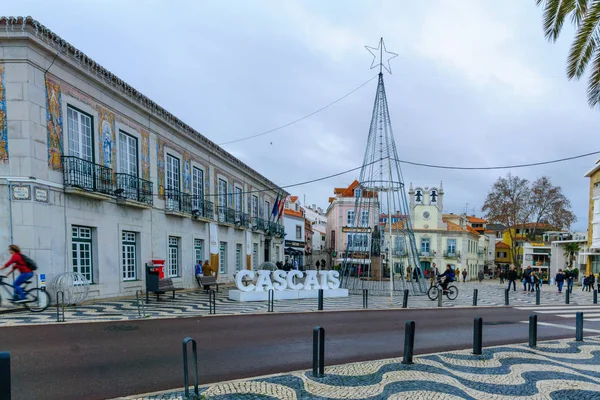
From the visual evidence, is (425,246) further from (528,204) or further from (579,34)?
(579,34)

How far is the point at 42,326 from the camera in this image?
851 cm

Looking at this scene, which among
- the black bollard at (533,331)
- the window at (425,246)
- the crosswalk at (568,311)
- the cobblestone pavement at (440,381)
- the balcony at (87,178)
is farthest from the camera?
the window at (425,246)

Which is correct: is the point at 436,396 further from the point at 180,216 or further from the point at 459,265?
the point at 459,265

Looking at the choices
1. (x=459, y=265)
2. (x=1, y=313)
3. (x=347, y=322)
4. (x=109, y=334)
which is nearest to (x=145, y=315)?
(x=109, y=334)

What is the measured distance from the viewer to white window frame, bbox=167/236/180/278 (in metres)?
17.9

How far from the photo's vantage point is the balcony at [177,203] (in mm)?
17469

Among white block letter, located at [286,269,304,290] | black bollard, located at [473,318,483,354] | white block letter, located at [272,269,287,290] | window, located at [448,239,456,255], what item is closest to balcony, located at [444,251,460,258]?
window, located at [448,239,456,255]

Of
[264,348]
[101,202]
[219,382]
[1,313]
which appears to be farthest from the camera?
[101,202]

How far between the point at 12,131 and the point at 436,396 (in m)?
12.5

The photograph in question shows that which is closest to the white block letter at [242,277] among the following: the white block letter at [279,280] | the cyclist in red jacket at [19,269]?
the white block letter at [279,280]

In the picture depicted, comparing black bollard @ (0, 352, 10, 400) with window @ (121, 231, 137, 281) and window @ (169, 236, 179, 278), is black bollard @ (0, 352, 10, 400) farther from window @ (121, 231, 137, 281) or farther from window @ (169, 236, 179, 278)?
window @ (169, 236, 179, 278)

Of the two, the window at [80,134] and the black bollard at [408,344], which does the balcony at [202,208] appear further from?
the black bollard at [408,344]

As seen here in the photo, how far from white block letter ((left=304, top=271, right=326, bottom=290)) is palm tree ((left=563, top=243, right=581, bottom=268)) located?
134ft

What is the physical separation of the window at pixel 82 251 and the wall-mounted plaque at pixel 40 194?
5.29 feet
